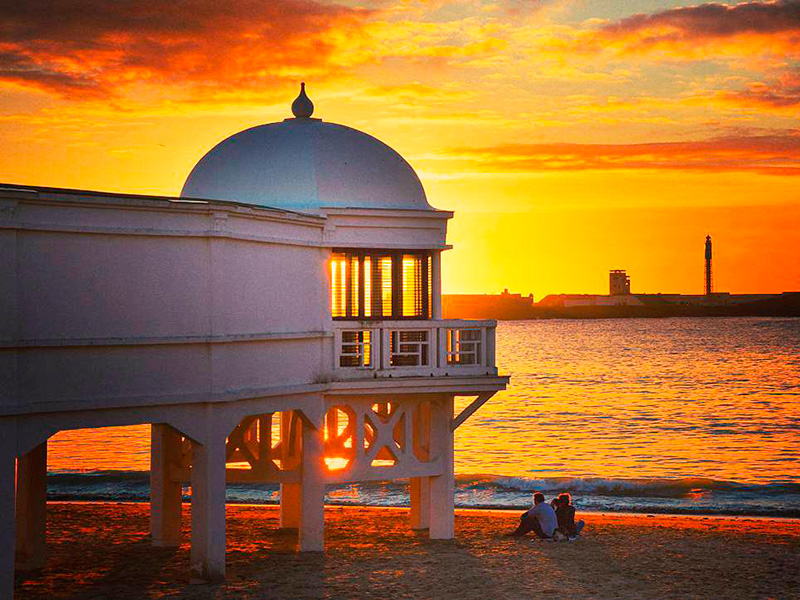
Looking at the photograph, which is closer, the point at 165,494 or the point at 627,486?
the point at 165,494

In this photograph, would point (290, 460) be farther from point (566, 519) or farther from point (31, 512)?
point (566, 519)

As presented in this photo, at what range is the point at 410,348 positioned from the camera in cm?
2311

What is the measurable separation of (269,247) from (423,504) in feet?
23.3

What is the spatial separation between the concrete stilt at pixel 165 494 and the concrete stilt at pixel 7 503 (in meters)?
7.57

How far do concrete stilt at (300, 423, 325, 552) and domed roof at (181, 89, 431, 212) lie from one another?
3986 millimetres

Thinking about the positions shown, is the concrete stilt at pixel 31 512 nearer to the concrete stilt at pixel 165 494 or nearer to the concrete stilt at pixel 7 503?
the concrete stilt at pixel 165 494

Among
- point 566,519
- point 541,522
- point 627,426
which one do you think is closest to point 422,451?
point 541,522

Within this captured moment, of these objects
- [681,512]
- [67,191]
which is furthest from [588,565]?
[681,512]

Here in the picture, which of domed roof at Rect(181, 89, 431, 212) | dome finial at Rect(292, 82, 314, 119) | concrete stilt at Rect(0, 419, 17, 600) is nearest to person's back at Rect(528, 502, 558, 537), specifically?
domed roof at Rect(181, 89, 431, 212)

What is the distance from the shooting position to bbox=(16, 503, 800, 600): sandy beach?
755 inches

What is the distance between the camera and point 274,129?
23.1 metres

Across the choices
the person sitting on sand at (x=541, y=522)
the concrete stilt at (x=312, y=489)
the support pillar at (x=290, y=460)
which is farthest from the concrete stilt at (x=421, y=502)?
the concrete stilt at (x=312, y=489)

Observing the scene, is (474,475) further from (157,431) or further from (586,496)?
(157,431)

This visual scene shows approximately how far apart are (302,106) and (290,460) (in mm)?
6710
